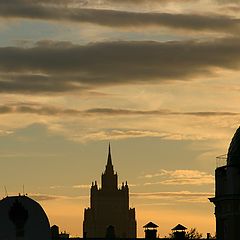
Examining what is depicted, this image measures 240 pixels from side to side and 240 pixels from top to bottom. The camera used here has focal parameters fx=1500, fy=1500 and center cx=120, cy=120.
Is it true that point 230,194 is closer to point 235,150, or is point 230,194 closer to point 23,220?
point 235,150

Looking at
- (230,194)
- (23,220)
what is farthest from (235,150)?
(23,220)

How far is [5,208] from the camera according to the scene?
171625mm

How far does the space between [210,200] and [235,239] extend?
8164 millimetres

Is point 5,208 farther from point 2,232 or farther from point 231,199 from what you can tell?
point 231,199

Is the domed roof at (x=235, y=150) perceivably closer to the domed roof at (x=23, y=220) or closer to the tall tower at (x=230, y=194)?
the tall tower at (x=230, y=194)

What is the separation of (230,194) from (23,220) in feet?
78.1

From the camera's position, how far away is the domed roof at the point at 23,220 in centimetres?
17025

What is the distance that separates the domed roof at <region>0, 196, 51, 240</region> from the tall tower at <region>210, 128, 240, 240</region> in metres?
20.3

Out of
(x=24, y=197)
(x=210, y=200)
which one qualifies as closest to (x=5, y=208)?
(x=24, y=197)

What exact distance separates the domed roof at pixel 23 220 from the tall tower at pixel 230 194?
799 inches

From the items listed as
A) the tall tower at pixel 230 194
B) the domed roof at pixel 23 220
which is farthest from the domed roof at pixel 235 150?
the domed roof at pixel 23 220

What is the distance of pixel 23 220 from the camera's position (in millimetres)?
169875

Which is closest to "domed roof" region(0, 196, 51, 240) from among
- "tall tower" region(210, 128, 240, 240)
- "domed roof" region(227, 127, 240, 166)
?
"tall tower" region(210, 128, 240, 240)

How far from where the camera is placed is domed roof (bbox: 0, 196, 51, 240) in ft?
559
